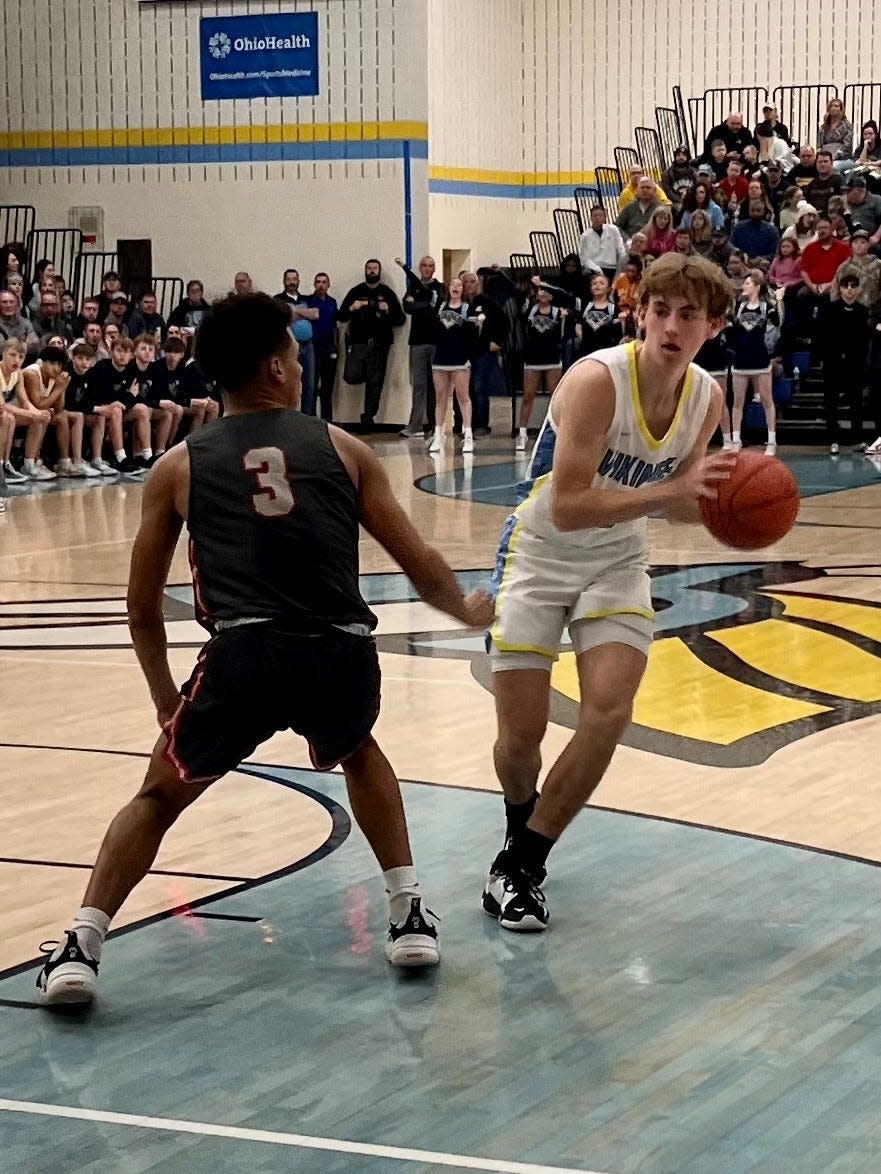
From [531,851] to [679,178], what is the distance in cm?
1821

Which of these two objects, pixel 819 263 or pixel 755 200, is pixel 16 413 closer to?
pixel 819 263

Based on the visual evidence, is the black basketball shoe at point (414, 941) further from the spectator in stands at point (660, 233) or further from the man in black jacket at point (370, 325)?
the man in black jacket at point (370, 325)

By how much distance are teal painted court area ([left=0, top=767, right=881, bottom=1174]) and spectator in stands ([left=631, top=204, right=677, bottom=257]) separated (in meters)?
14.7

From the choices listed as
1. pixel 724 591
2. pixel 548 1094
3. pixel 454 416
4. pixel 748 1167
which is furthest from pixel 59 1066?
pixel 454 416

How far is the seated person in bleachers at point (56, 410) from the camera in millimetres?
15562

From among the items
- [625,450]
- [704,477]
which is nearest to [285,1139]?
[704,477]

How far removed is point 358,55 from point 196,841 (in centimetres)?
1731

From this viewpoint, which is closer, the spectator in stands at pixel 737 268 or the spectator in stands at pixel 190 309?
the spectator in stands at pixel 737 268

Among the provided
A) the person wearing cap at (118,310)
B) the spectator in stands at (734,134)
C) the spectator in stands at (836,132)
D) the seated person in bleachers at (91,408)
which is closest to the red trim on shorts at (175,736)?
the seated person in bleachers at (91,408)

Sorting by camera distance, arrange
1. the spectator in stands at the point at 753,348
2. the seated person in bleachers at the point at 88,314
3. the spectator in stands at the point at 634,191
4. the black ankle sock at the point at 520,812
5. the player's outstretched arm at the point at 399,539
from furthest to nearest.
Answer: the spectator in stands at the point at 634,191, the seated person in bleachers at the point at 88,314, the spectator in stands at the point at 753,348, the black ankle sock at the point at 520,812, the player's outstretched arm at the point at 399,539

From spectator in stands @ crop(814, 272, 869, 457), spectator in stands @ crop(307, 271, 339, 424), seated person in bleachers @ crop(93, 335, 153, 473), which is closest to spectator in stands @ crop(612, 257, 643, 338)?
spectator in stands @ crop(814, 272, 869, 457)

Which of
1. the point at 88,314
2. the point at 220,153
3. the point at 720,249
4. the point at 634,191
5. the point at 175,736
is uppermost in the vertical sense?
the point at 220,153

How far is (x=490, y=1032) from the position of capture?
395 centimetres

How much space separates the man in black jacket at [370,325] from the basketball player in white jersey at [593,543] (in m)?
16.2
